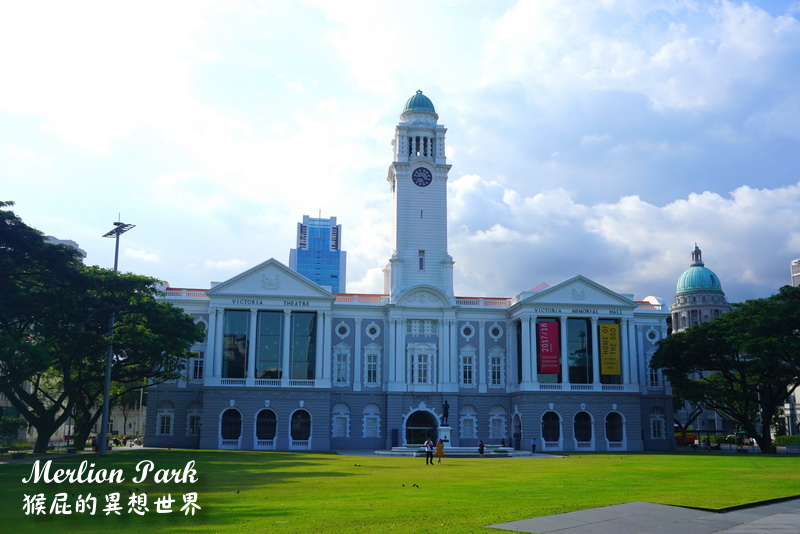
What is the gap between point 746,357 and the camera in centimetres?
6381

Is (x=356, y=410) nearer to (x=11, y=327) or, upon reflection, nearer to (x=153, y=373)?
(x=153, y=373)

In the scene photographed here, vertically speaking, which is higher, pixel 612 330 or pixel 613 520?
pixel 612 330

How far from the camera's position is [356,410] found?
68.1 meters

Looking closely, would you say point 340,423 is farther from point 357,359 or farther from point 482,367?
point 482,367

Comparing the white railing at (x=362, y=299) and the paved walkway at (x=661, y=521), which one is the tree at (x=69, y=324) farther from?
the paved walkway at (x=661, y=521)

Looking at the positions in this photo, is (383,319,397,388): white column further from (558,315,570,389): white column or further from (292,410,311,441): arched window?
(558,315,570,389): white column

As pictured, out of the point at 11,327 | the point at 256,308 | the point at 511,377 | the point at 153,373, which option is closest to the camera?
the point at 11,327

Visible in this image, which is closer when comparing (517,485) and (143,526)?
(143,526)

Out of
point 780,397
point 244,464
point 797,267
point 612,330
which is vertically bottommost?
point 244,464

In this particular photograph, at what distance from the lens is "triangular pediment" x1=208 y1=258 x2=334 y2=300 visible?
6575 cm

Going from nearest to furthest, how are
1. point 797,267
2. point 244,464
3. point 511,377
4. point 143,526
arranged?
1. point 143,526
2. point 244,464
3. point 511,377
4. point 797,267

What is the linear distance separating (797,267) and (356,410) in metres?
77.8

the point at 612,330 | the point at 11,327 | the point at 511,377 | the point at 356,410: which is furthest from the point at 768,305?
the point at 11,327

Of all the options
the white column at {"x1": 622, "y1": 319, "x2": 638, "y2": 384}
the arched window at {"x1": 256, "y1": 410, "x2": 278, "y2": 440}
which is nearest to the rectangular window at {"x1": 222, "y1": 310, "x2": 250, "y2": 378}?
the arched window at {"x1": 256, "y1": 410, "x2": 278, "y2": 440}
